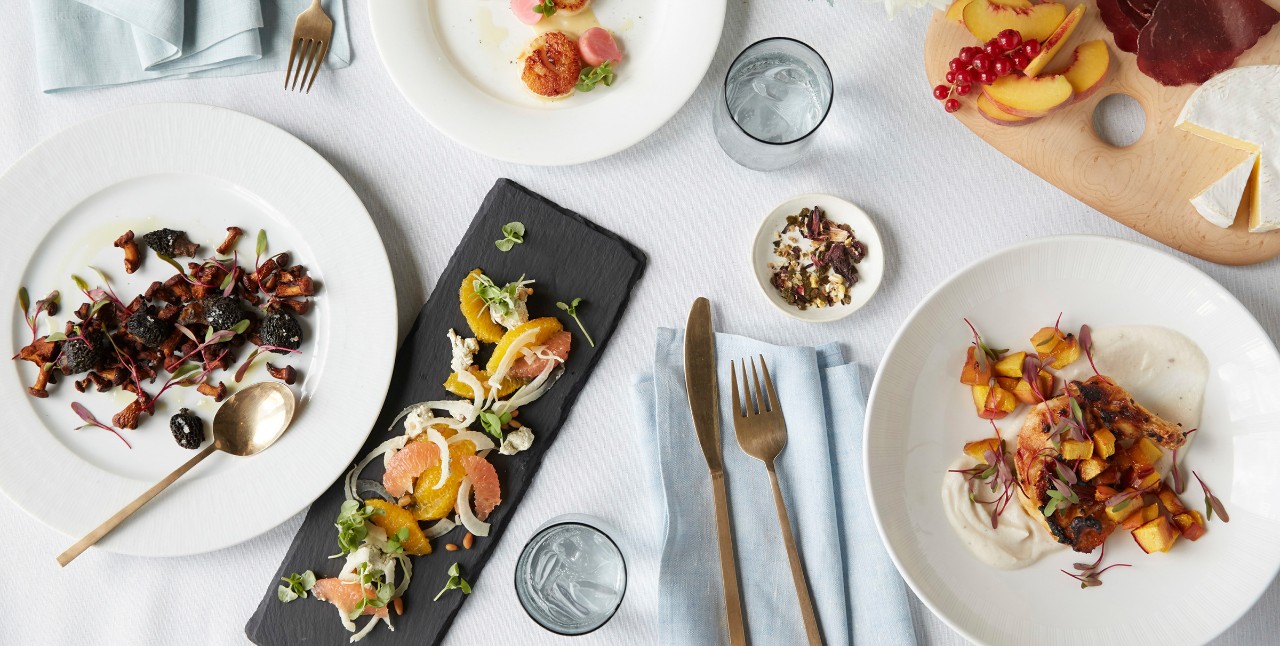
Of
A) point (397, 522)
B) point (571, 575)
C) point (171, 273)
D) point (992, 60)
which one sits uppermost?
point (992, 60)

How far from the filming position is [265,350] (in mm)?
1505

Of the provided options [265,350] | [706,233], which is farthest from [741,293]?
[265,350]

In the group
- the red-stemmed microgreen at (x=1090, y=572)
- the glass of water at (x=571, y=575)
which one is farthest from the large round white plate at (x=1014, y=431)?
the glass of water at (x=571, y=575)

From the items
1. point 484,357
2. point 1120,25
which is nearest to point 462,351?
point 484,357

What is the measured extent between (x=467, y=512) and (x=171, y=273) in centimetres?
78

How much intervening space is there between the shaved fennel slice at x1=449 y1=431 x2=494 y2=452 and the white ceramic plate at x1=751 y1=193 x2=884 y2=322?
2.07 ft

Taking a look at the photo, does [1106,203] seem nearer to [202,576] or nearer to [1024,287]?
[1024,287]

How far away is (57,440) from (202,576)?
0.39 meters

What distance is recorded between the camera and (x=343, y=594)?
1469mm

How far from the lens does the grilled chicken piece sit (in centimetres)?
132

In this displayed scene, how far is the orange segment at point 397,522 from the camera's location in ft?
4.83

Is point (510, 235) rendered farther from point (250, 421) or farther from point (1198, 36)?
point (1198, 36)

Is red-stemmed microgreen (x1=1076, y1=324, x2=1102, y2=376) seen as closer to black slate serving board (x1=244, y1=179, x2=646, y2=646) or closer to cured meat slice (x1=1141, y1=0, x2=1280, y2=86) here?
cured meat slice (x1=1141, y1=0, x2=1280, y2=86)

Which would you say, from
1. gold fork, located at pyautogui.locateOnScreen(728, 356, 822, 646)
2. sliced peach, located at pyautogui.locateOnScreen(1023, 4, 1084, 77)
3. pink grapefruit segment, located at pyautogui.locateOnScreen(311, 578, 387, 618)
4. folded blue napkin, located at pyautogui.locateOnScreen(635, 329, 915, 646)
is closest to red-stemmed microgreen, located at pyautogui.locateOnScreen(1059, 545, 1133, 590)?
folded blue napkin, located at pyautogui.locateOnScreen(635, 329, 915, 646)
